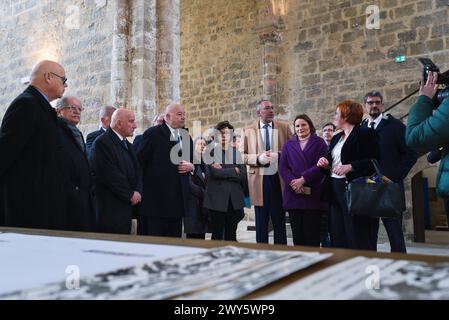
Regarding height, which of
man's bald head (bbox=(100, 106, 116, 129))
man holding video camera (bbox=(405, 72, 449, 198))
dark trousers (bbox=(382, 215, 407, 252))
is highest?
man's bald head (bbox=(100, 106, 116, 129))

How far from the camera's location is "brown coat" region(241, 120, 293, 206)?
3.83 m

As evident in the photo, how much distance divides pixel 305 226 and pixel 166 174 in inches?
48.8

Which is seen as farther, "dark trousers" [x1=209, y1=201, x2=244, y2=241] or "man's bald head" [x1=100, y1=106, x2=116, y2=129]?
"man's bald head" [x1=100, y1=106, x2=116, y2=129]

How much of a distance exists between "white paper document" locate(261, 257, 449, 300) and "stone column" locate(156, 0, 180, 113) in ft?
15.3

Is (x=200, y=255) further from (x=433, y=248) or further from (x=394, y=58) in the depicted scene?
(x=394, y=58)

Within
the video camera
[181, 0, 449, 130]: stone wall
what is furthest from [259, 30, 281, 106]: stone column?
the video camera

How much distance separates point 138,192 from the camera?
3.24m

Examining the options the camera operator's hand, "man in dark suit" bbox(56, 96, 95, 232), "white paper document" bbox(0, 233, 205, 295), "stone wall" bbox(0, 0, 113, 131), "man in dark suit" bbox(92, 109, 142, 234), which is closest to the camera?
"white paper document" bbox(0, 233, 205, 295)

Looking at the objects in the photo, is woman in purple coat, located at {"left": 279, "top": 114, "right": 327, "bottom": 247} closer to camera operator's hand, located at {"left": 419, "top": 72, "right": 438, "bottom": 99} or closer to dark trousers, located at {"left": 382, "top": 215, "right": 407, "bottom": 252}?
dark trousers, located at {"left": 382, "top": 215, "right": 407, "bottom": 252}

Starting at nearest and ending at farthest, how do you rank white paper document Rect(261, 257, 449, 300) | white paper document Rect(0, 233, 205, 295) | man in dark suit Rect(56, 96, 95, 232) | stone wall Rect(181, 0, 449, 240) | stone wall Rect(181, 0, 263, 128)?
white paper document Rect(261, 257, 449, 300) → white paper document Rect(0, 233, 205, 295) → man in dark suit Rect(56, 96, 95, 232) → stone wall Rect(181, 0, 449, 240) → stone wall Rect(181, 0, 263, 128)

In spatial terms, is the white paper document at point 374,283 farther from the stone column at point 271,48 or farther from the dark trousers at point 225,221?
the stone column at point 271,48

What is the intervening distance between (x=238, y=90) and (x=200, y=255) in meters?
9.14

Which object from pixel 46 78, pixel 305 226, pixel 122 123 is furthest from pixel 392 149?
pixel 46 78

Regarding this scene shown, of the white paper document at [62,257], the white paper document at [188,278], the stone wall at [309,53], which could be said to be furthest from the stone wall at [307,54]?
the white paper document at [188,278]
